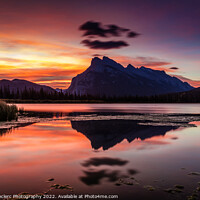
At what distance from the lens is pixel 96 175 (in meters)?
12.3

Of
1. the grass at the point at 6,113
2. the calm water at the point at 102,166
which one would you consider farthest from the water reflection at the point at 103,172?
the grass at the point at 6,113

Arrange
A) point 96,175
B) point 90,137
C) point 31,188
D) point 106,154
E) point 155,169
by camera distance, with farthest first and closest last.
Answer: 1. point 90,137
2. point 106,154
3. point 155,169
4. point 96,175
5. point 31,188

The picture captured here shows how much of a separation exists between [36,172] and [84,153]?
5519 millimetres

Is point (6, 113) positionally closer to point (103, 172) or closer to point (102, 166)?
point (102, 166)

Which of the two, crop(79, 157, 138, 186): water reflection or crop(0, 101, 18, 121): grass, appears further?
crop(0, 101, 18, 121): grass

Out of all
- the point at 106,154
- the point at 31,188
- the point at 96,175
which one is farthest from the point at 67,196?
the point at 106,154

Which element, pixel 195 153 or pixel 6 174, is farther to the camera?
pixel 195 153

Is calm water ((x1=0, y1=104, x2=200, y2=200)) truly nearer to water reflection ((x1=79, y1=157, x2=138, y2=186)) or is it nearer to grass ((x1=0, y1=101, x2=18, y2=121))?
water reflection ((x1=79, y1=157, x2=138, y2=186))

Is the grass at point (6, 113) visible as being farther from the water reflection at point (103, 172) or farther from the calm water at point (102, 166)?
the water reflection at point (103, 172)

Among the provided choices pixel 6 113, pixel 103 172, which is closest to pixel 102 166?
pixel 103 172

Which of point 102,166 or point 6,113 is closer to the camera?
point 102,166

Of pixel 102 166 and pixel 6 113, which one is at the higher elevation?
pixel 6 113

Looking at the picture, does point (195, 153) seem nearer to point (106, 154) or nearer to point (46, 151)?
point (106, 154)

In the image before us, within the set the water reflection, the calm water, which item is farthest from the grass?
the water reflection
